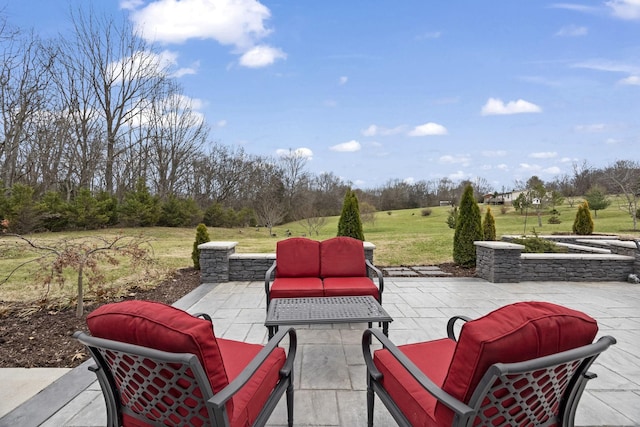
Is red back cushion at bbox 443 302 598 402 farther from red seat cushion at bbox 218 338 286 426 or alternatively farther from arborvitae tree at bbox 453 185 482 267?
arborvitae tree at bbox 453 185 482 267

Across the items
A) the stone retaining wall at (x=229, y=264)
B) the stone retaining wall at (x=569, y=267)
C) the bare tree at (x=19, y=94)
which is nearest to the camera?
the stone retaining wall at (x=229, y=264)

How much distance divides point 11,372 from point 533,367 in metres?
3.61

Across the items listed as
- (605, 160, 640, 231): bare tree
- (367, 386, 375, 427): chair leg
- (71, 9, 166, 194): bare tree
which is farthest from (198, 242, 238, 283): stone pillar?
(605, 160, 640, 231): bare tree

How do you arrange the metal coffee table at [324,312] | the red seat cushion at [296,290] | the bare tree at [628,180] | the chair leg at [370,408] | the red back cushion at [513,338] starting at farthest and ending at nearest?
the bare tree at [628,180]
the red seat cushion at [296,290]
the metal coffee table at [324,312]
the chair leg at [370,408]
the red back cushion at [513,338]

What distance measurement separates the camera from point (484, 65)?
916cm

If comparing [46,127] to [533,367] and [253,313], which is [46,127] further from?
[533,367]

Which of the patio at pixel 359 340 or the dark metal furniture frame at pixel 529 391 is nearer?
the dark metal furniture frame at pixel 529 391

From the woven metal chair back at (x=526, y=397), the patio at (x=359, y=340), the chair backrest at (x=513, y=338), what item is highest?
the chair backrest at (x=513, y=338)

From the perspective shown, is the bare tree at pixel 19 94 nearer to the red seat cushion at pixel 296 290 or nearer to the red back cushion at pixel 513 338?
the red seat cushion at pixel 296 290

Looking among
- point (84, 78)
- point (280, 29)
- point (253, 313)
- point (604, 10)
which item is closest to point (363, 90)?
point (280, 29)

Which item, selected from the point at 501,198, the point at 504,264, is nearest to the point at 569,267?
the point at 504,264

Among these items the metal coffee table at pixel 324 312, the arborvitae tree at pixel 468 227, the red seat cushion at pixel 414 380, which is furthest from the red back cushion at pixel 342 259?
the arborvitae tree at pixel 468 227

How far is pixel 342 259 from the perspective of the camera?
13.9 ft

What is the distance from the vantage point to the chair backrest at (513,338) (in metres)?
1.14
